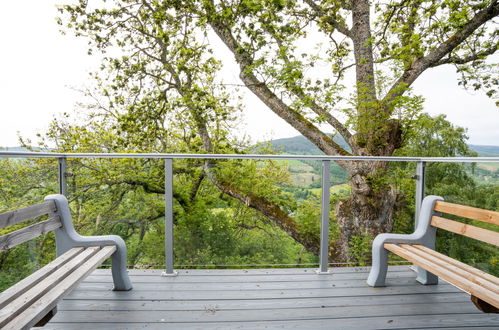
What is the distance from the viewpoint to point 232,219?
3.03 metres

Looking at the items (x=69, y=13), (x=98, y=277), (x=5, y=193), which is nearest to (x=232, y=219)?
(x=98, y=277)

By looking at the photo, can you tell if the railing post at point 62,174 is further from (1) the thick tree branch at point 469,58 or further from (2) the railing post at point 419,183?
(1) the thick tree branch at point 469,58

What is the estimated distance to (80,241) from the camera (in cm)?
225

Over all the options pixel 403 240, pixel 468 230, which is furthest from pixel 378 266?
pixel 468 230

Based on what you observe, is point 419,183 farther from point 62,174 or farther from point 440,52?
point 440,52

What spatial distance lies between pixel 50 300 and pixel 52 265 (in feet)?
1.71

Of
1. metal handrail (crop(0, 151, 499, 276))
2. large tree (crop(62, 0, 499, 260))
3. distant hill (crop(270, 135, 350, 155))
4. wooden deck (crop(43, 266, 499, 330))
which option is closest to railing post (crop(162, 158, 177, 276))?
metal handrail (crop(0, 151, 499, 276))

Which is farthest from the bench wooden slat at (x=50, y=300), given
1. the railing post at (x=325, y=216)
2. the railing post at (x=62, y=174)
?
the railing post at (x=325, y=216)

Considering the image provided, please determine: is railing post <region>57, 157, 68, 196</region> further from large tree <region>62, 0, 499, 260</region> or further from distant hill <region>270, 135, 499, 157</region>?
large tree <region>62, 0, 499, 260</region>

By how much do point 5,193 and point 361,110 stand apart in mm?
6591

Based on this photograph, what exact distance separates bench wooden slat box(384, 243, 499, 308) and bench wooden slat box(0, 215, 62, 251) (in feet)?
8.20

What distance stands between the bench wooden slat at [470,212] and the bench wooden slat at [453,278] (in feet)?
1.42

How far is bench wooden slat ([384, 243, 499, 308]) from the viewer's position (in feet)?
5.16

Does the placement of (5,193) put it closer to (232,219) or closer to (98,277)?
(98,277)
